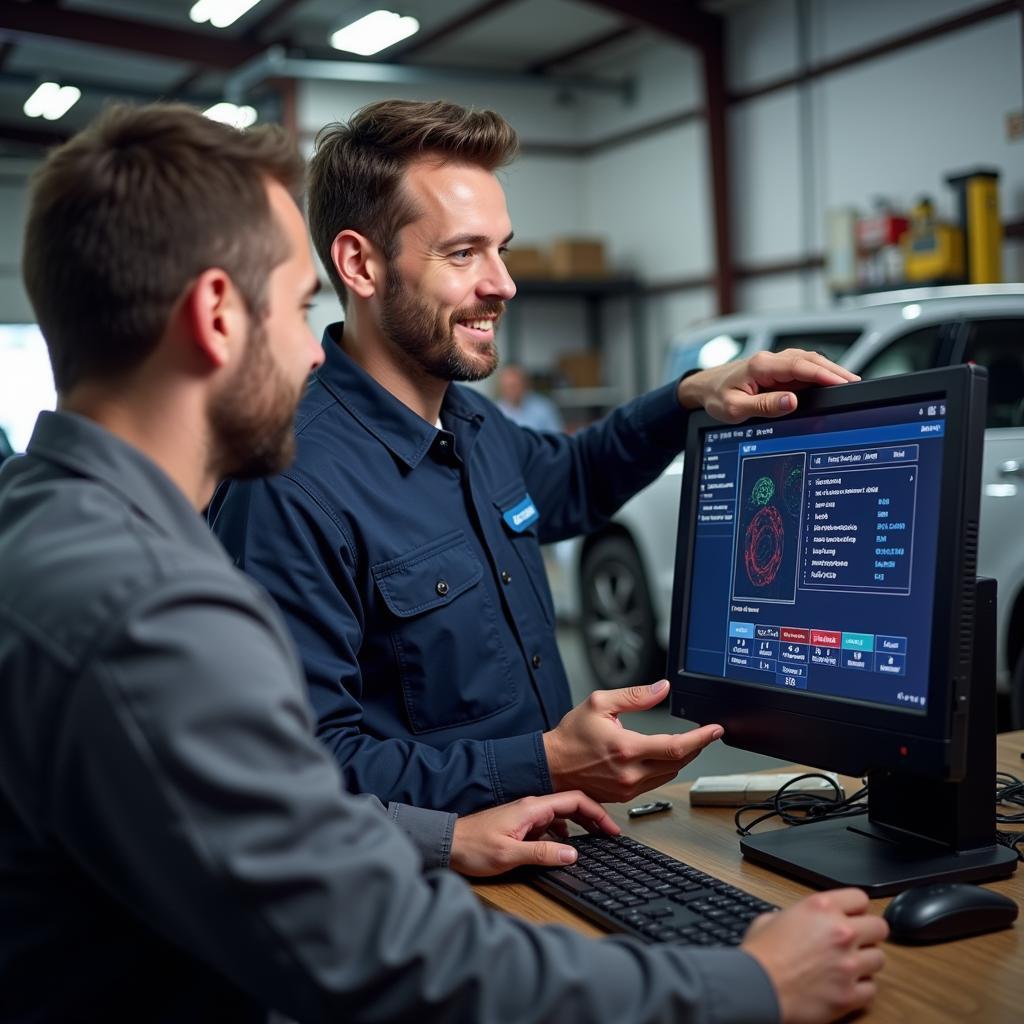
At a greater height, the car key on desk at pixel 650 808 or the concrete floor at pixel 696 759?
the car key on desk at pixel 650 808

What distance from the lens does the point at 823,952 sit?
0.95 metres

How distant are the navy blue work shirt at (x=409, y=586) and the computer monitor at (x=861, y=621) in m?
0.27

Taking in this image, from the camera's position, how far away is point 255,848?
76 cm

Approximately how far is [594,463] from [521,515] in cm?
31

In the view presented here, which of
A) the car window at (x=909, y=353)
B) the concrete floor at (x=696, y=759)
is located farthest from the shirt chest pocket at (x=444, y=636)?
the car window at (x=909, y=353)

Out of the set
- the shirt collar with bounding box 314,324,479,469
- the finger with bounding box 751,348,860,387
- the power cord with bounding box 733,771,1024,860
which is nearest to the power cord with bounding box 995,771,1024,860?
the power cord with bounding box 733,771,1024,860

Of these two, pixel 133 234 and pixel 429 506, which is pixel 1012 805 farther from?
pixel 133 234

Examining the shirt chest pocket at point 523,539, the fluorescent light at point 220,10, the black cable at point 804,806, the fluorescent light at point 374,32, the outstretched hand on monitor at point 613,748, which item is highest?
the fluorescent light at point 220,10

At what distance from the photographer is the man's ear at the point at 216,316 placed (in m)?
0.95

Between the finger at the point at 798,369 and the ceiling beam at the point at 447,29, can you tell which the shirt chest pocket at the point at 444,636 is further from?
the ceiling beam at the point at 447,29

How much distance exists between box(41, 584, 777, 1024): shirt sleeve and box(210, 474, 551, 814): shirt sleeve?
546 mm

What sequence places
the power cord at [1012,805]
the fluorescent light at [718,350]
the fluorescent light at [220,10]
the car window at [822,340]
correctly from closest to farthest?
the power cord at [1012,805], the car window at [822,340], the fluorescent light at [718,350], the fluorescent light at [220,10]

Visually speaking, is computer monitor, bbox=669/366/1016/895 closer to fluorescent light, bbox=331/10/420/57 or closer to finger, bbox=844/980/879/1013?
finger, bbox=844/980/879/1013

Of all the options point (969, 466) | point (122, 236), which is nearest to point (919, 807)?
point (969, 466)
